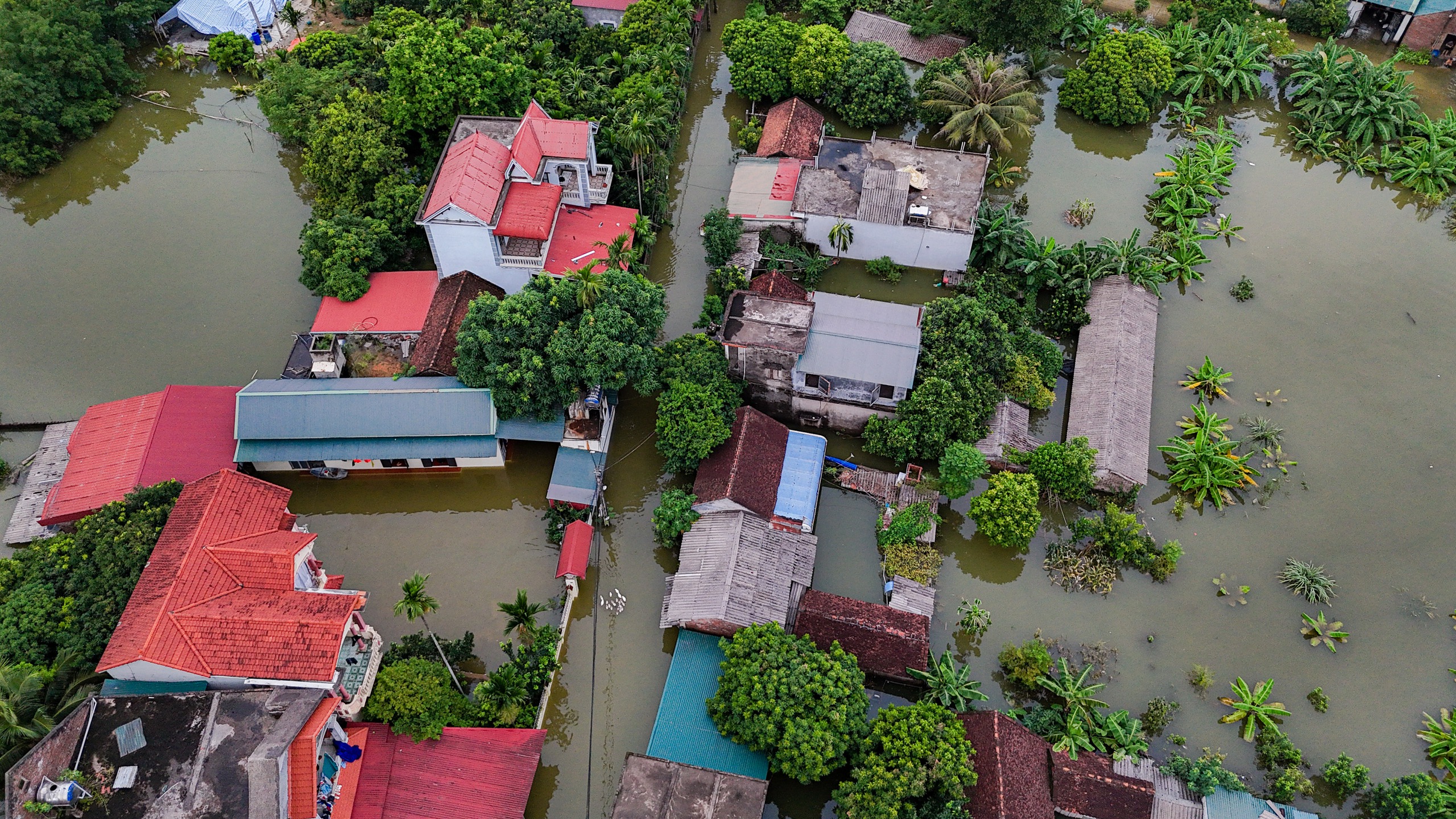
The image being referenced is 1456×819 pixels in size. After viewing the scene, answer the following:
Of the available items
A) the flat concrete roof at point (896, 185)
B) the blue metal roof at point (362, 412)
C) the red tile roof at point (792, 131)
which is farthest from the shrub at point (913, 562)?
A: the red tile roof at point (792, 131)

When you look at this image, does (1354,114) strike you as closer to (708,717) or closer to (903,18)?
(903,18)

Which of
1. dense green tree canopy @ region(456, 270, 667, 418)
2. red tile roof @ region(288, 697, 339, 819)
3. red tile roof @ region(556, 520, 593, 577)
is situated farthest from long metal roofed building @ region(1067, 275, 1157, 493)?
red tile roof @ region(288, 697, 339, 819)

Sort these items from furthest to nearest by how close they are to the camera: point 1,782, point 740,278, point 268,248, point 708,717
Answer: point 268,248 < point 740,278 < point 708,717 < point 1,782

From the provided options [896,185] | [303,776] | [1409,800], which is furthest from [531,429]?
[1409,800]

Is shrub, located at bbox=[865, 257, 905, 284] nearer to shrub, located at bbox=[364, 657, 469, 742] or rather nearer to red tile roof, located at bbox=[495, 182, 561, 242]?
red tile roof, located at bbox=[495, 182, 561, 242]

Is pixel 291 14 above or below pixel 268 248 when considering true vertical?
above

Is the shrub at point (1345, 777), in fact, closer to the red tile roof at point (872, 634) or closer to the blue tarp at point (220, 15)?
the red tile roof at point (872, 634)

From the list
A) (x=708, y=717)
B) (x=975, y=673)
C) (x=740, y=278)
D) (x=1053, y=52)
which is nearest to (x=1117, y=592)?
(x=975, y=673)
